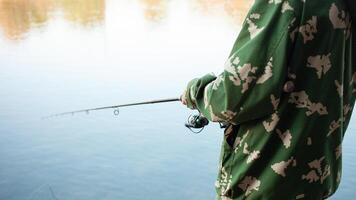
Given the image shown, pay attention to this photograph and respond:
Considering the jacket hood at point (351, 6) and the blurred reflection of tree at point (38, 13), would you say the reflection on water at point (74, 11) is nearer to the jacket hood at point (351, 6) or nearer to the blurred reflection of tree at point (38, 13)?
the blurred reflection of tree at point (38, 13)

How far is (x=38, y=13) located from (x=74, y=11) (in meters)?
1.23

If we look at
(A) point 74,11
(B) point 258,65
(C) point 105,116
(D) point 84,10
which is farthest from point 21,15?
(B) point 258,65

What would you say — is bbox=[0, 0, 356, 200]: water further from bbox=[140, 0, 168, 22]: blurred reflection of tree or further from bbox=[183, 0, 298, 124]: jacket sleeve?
bbox=[183, 0, 298, 124]: jacket sleeve

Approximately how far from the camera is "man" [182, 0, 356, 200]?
45.6 inches

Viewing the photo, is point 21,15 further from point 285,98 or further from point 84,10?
point 285,98

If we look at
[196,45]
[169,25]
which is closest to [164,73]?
[196,45]

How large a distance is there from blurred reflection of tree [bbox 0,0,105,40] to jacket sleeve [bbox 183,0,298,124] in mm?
10102

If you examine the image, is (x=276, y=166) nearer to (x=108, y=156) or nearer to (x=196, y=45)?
(x=108, y=156)

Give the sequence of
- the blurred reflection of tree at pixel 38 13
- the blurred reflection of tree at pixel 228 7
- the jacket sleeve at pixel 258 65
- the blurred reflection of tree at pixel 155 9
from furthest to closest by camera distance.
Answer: the blurred reflection of tree at pixel 155 9 < the blurred reflection of tree at pixel 228 7 < the blurred reflection of tree at pixel 38 13 < the jacket sleeve at pixel 258 65

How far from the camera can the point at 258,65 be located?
1.18 m

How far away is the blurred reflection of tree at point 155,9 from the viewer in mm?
14623

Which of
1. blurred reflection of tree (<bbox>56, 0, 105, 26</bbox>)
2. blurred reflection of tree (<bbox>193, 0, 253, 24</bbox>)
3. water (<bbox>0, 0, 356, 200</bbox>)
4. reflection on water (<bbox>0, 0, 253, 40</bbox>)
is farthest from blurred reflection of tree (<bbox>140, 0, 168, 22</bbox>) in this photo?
water (<bbox>0, 0, 356, 200</bbox>)

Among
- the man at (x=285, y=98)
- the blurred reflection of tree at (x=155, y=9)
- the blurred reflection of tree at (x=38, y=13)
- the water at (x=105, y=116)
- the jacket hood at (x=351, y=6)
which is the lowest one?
the water at (x=105, y=116)

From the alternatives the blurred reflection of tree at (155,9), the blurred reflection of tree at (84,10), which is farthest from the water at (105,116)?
the blurred reflection of tree at (155,9)
